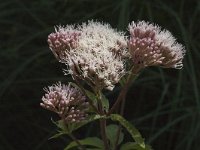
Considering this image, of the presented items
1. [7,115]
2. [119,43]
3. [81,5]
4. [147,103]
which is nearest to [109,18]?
[81,5]

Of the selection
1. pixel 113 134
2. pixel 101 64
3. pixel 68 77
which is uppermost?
pixel 68 77

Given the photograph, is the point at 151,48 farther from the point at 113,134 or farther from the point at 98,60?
the point at 113,134

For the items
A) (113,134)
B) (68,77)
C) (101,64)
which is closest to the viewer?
(101,64)

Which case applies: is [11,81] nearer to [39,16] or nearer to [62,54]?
[39,16]

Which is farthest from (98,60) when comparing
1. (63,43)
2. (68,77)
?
(68,77)

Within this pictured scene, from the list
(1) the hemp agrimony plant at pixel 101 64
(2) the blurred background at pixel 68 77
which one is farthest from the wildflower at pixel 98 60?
(2) the blurred background at pixel 68 77

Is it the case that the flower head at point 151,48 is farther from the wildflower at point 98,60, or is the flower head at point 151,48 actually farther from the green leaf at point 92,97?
the green leaf at point 92,97

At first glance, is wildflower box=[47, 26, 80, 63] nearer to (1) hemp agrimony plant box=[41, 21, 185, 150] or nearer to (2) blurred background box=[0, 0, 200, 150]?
(1) hemp agrimony plant box=[41, 21, 185, 150]
